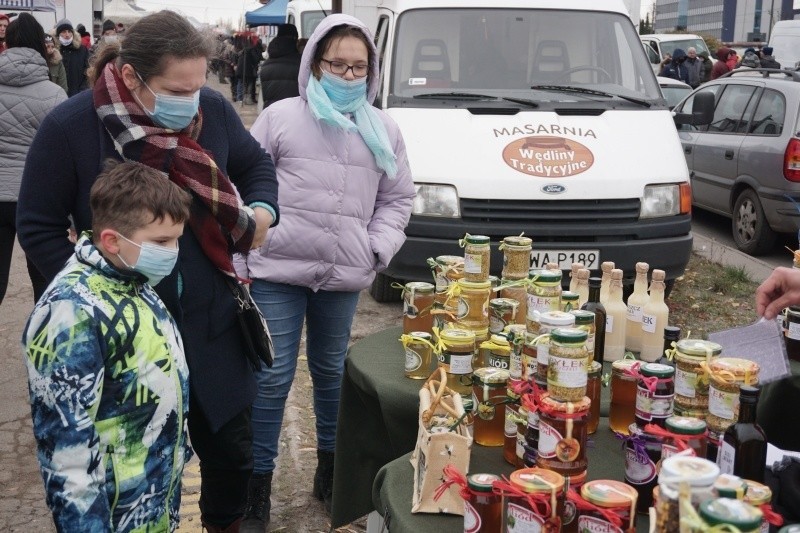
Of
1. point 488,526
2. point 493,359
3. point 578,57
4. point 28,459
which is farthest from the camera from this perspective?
point 578,57

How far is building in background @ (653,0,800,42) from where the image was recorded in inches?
3954

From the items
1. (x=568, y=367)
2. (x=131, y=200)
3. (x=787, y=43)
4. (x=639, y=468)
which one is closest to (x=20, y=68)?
(x=131, y=200)

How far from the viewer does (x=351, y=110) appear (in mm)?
3875

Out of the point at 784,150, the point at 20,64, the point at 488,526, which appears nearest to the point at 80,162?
the point at 488,526

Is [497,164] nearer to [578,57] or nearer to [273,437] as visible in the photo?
[578,57]

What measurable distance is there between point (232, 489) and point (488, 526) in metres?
1.30

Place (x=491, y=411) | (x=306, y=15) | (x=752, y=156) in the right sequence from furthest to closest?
1. (x=306, y=15)
2. (x=752, y=156)
3. (x=491, y=411)

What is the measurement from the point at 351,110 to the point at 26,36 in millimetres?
3455

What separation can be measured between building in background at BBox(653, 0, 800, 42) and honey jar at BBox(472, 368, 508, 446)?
9144cm

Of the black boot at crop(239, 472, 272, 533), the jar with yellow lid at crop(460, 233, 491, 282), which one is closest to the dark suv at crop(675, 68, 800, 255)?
the jar with yellow lid at crop(460, 233, 491, 282)

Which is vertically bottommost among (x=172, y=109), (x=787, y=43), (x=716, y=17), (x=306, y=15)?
(x=172, y=109)

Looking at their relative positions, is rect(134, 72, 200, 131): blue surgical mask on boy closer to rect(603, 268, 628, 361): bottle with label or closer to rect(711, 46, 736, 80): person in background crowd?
rect(603, 268, 628, 361): bottle with label

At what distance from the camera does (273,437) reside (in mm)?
3908

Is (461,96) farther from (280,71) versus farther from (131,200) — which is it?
(131,200)
